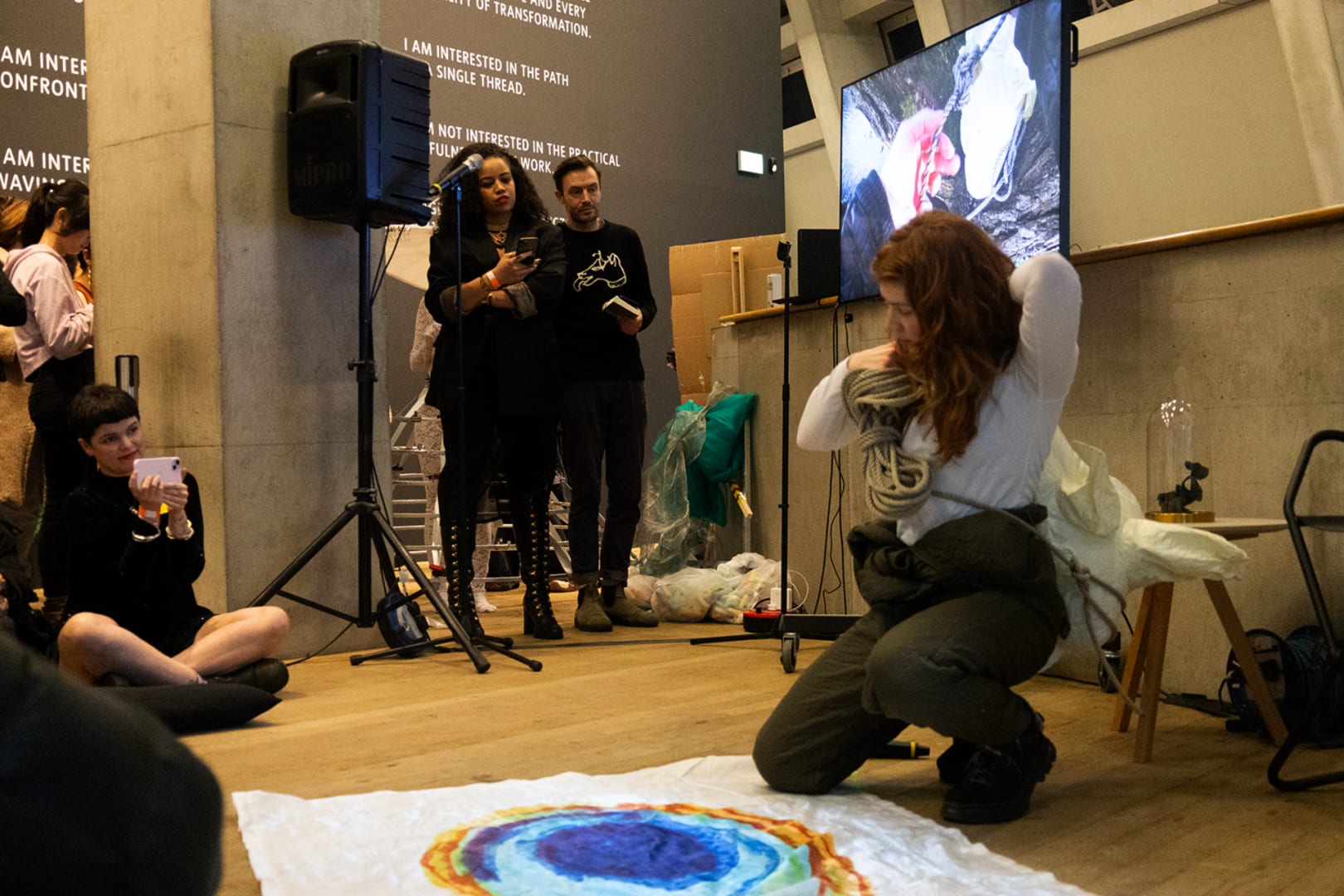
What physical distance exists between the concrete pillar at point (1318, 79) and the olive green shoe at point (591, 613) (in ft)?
16.3

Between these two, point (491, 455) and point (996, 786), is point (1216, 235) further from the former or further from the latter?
point (491, 455)

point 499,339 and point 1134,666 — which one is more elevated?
point 499,339

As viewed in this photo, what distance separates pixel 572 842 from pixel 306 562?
187 cm

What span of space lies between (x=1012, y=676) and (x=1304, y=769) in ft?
2.37

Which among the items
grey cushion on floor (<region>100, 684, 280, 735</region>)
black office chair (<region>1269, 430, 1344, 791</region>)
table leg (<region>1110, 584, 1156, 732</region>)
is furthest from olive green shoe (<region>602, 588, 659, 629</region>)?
black office chair (<region>1269, 430, 1344, 791</region>)

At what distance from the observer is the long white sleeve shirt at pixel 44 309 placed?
12.6 ft

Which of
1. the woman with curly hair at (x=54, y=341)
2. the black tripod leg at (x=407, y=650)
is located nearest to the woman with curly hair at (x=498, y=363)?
the black tripod leg at (x=407, y=650)

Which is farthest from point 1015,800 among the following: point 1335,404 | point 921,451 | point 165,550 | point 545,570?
point 545,570

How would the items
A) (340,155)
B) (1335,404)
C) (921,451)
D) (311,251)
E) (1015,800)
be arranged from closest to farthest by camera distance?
(1015,800) → (921,451) → (1335,404) → (340,155) → (311,251)

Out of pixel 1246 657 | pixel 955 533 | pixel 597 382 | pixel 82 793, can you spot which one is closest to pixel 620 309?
pixel 597 382

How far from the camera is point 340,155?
144 inches

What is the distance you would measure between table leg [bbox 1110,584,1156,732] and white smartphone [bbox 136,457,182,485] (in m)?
2.17

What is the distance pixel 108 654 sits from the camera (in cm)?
274

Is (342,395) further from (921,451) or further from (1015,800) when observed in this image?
(1015,800)
